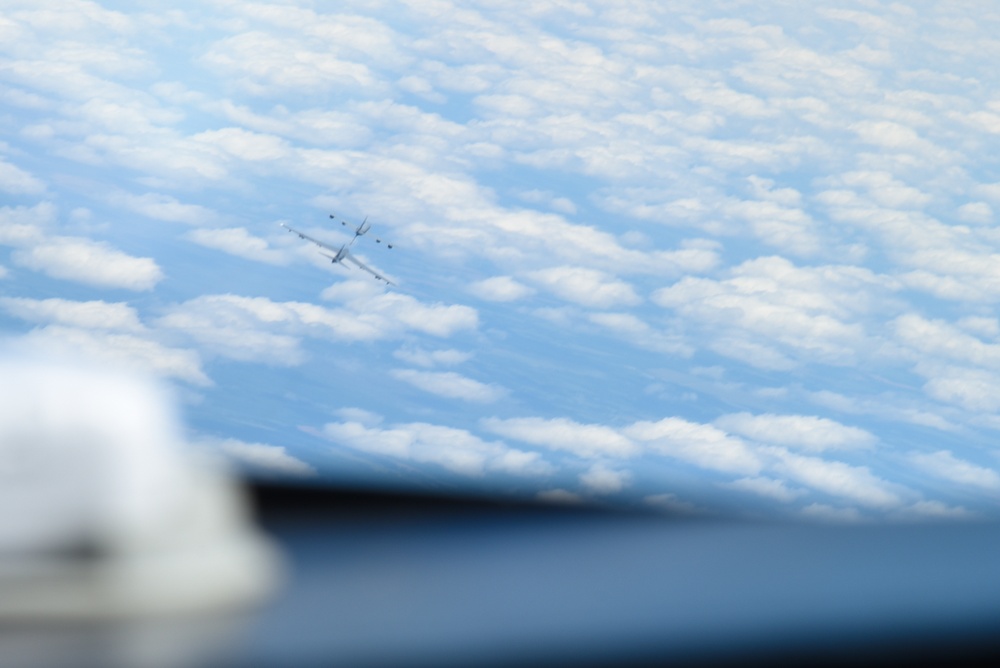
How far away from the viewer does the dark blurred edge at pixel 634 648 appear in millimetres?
1620

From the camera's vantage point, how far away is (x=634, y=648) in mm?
1596

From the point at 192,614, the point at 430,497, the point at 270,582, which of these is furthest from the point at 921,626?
the point at 192,614

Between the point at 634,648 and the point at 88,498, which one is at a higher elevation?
the point at 88,498

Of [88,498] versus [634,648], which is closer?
[88,498]

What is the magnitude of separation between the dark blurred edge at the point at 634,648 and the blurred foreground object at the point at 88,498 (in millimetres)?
365

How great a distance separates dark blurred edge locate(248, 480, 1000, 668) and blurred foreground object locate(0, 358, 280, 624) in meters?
0.37

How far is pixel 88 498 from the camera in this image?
46.0 inches

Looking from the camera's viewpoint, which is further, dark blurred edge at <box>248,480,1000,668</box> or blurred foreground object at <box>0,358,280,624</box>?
dark blurred edge at <box>248,480,1000,668</box>

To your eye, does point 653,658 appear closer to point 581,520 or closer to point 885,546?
point 581,520

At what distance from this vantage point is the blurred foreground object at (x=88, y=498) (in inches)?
44.9

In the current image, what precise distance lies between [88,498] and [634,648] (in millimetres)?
825

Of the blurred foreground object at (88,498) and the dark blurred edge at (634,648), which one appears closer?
the blurred foreground object at (88,498)

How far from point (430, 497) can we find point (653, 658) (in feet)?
1.79

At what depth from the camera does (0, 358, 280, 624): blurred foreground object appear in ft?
3.75
